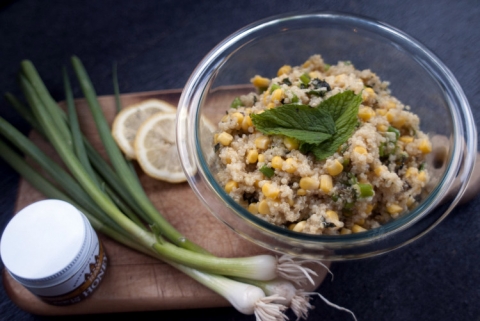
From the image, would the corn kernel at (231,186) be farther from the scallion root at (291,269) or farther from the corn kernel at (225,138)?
the scallion root at (291,269)

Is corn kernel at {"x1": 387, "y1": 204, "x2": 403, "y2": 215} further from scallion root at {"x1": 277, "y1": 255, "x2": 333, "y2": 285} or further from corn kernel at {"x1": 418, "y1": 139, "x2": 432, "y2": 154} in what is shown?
scallion root at {"x1": 277, "y1": 255, "x2": 333, "y2": 285}

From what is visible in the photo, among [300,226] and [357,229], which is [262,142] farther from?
[357,229]

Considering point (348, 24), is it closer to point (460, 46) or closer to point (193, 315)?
point (460, 46)

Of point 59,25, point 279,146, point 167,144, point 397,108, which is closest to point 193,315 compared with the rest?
point 167,144

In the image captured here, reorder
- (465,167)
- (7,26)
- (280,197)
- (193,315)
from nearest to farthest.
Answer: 1. (280,197)
2. (465,167)
3. (193,315)
4. (7,26)

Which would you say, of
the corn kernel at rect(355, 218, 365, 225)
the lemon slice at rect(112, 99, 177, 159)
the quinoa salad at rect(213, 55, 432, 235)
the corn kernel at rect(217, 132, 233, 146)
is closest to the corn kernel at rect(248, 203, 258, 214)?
the quinoa salad at rect(213, 55, 432, 235)

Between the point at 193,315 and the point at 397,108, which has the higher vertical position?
the point at 397,108

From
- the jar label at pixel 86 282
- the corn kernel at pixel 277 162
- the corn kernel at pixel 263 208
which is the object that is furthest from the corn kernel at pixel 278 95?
the jar label at pixel 86 282
